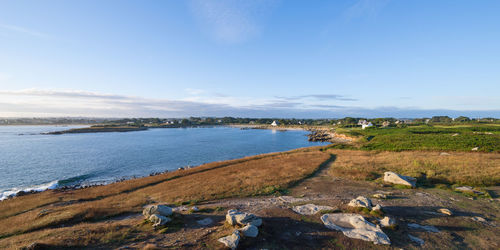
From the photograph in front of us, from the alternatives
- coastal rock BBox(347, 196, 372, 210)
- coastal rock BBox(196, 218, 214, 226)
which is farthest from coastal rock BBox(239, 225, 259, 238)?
coastal rock BBox(347, 196, 372, 210)

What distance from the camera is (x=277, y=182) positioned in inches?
848

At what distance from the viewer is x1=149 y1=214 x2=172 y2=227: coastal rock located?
37.3 feet

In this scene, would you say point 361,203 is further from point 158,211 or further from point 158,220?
point 158,211

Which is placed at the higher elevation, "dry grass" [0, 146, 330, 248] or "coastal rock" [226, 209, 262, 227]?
"coastal rock" [226, 209, 262, 227]

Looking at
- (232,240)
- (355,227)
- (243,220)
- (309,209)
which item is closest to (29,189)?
(243,220)

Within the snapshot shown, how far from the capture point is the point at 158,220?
37.8ft

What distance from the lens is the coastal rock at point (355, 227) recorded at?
956cm

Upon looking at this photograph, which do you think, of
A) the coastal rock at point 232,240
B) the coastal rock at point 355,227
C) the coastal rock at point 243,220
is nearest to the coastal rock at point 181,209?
the coastal rock at point 243,220

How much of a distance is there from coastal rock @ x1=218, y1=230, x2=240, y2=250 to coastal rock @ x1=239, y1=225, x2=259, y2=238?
→ 0.37 m

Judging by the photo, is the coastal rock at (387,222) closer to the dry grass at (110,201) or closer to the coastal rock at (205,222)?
the dry grass at (110,201)

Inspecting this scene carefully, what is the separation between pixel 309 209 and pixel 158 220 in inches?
379

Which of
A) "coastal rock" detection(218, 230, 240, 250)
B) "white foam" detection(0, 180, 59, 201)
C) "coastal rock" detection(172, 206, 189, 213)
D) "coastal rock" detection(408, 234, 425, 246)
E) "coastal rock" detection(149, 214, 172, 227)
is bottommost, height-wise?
"white foam" detection(0, 180, 59, 201)

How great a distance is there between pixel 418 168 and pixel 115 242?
3158 centimetres

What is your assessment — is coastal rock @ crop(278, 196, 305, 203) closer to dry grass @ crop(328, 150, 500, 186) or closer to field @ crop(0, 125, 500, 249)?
field @ crop(0, 125, 500, 249)
